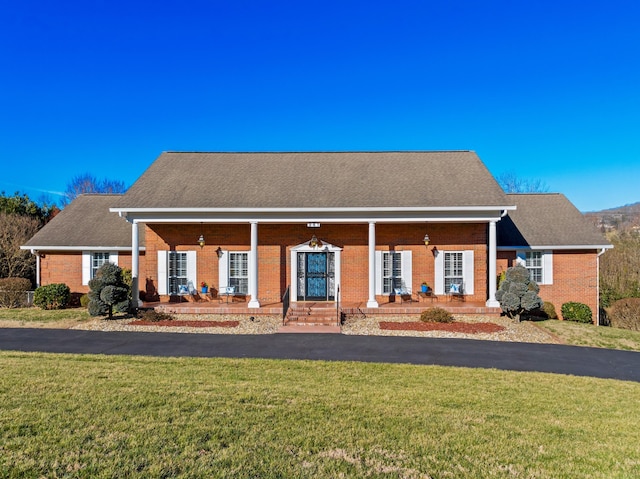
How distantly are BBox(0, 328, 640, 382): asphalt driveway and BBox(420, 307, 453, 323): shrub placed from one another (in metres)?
2.23

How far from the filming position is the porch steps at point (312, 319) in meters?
12.3

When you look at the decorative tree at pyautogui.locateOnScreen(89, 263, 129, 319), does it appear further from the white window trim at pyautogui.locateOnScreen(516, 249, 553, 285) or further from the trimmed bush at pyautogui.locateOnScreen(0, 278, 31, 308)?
the white window trim at pyautogui.locateOnScreen(516, 249, 553, 285)

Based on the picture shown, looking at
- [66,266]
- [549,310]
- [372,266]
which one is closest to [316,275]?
[372,266]

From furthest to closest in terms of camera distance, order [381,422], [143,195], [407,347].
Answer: [143,195] < [407,347] < [381,422]

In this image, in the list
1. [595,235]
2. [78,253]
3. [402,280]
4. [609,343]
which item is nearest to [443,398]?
[609,343]

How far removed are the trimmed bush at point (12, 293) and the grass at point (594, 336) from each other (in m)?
20.9

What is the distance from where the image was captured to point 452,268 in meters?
16.1

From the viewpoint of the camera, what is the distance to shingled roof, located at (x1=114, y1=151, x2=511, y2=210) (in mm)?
14969

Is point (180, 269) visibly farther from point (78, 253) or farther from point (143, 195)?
point (78, 253)

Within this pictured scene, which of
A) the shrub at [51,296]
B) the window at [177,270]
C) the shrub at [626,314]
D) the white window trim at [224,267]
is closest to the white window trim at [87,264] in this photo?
the shrub at [51,296]

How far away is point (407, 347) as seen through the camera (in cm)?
1020

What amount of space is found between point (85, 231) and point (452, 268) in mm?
16329

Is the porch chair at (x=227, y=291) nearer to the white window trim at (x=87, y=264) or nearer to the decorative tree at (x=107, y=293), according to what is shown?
the decorative tree at (x=107, y=293)

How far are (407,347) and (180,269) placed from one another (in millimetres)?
10110
